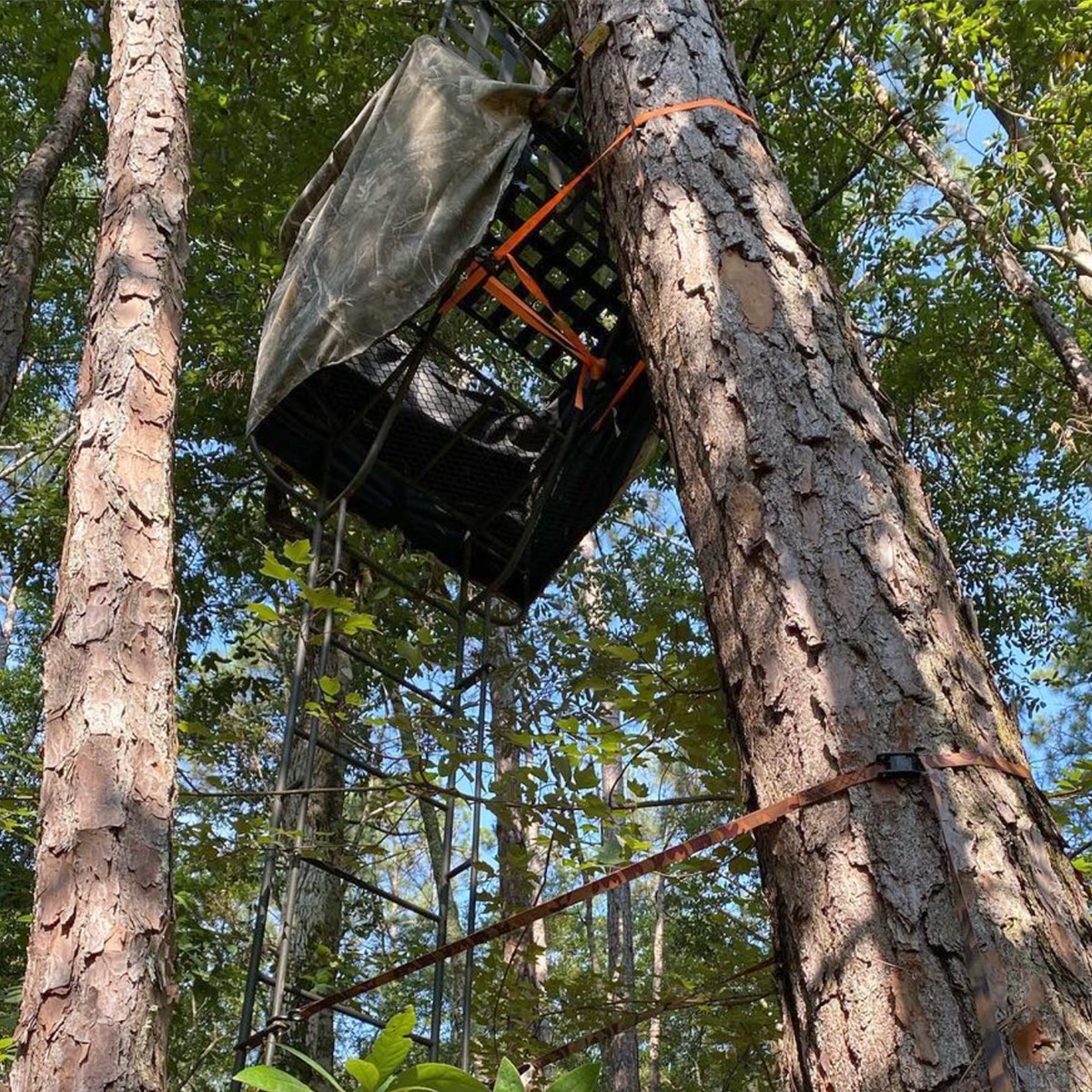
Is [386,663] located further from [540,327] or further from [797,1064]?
[797,1064]

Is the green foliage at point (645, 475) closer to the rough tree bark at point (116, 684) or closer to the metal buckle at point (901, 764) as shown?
the rough tree bark at point (116, 684)

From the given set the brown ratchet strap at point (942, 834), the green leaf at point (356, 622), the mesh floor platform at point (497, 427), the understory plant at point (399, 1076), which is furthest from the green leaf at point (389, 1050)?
the mesh floor platform at point (497, 427)

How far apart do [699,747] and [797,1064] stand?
5.29ft

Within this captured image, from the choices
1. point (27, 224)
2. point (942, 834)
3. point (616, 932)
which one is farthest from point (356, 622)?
point (616, 932)

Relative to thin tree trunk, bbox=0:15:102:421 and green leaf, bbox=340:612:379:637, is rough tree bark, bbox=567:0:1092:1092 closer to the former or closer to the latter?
green leaf, bbox=340:612:379:637

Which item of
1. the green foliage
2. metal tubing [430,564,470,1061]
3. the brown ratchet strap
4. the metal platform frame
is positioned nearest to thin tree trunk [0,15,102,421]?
the green foliage

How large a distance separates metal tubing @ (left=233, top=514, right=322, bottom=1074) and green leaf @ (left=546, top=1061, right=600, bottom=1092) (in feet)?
4.91

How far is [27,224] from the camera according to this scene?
19.4ft

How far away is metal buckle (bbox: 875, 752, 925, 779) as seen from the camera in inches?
55.2

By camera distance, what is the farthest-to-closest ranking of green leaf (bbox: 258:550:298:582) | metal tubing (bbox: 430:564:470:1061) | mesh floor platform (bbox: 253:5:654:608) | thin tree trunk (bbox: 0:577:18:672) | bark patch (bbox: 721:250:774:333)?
thin tree trunk (bbox: 0:577:18:672) → mesh floor platform (bbox: 253:5:654:608) → metal tubing (bbox: 430:564:470:1061) → green leaf (bbox: 258:550:298:582) → bark patch (bbox: 721:250:774:333)

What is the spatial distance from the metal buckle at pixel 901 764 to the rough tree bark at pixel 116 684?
148 centimetres

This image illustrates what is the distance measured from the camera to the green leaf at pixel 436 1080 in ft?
4.20

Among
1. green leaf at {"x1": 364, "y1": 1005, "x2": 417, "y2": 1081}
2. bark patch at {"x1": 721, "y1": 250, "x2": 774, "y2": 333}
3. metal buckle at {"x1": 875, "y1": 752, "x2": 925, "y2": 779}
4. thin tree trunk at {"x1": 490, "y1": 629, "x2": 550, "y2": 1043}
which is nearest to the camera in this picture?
green leaf at {"x1": 364, "y1": 1005, "x2": 417, "y2": 1081}

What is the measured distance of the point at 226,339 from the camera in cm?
627
